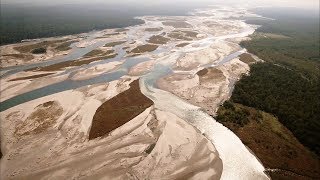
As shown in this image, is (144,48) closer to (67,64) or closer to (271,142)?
(67,64)

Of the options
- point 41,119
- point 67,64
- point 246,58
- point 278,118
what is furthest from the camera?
point 246,58

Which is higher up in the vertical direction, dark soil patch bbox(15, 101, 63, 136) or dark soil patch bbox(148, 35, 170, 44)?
dark soil patch bbox(15, 101, 63, 136)

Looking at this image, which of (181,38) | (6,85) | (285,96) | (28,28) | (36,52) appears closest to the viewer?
(285,96)

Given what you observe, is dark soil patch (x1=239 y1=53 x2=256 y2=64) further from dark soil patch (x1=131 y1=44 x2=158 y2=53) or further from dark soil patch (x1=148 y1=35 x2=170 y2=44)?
dark soil patch (x1=148 y1=35 x2=170 y2=44)

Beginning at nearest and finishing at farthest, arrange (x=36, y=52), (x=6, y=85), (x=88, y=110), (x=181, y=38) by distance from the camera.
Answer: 1. (x=88, y=110)
2. (x=6, y=85)
3. (x=36, y=52)
4. (x=181, y=38)

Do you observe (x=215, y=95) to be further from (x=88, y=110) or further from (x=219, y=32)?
(x=219, y=32)

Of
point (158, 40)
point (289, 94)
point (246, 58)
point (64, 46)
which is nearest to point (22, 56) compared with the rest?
point (64, 46)

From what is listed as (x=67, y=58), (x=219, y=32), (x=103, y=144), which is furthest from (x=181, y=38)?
(x=103, y=144)

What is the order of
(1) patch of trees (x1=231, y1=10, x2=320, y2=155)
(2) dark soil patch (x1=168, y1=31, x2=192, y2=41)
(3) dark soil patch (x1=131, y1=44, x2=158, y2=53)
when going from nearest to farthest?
(1) patch of trees (x1=231, y1=10, x2=320, y2=155)
(3) dark soil patch (x1=131, y1=44, x2=158, y2=53)
(2) dark soil patch (x1=168, y1=31, x2=192, y2=41)

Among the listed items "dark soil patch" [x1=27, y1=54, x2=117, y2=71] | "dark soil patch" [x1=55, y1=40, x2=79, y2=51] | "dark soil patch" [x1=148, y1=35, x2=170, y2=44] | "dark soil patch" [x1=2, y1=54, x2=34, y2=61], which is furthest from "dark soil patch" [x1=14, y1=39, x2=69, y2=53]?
"dark soil patch" [x1=148, y1=35, x2=170, y2=44]
